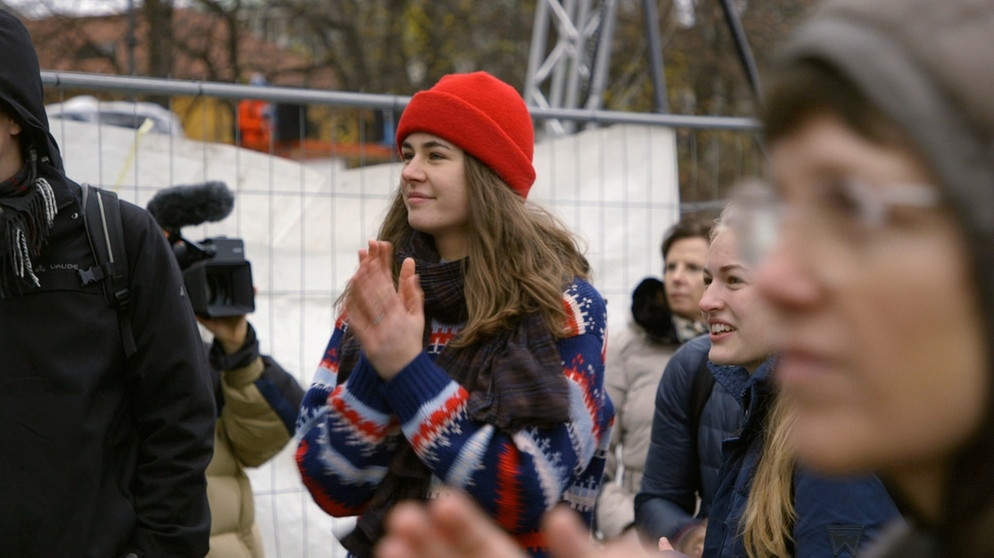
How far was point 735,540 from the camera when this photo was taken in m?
2.50

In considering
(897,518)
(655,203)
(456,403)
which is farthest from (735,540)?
(655,203)

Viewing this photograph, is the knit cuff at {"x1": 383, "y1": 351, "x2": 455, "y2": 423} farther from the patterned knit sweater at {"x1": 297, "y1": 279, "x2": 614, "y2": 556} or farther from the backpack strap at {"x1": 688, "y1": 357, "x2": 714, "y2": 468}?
the backpack strap at {"x1": 688, "y1": 357, "x2": 714, "y2": 468}

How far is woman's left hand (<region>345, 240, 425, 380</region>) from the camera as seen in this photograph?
2.58 m

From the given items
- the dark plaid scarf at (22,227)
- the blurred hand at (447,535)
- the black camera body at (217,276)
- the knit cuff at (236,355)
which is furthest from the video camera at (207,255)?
the blurred hand at (447,535)

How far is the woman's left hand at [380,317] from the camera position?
2.58m

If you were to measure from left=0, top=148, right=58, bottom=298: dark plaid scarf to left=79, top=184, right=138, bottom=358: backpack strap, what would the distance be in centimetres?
10

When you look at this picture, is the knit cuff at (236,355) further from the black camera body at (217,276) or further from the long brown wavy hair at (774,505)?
the long brown wavy hair at (774,505)

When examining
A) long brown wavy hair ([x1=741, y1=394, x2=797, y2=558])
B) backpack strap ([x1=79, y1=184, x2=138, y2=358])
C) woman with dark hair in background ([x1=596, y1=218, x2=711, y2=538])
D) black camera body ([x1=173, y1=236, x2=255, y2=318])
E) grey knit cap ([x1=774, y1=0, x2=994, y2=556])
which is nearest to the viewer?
grey knit cap ([x1=774, y1=0, x2=994, y2=556])

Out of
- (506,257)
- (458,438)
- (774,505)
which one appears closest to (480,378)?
(458,438)

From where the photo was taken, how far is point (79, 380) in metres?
2.85

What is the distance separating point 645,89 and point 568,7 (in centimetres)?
926

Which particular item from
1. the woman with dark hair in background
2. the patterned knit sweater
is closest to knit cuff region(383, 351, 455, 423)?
the patterned knit sweater

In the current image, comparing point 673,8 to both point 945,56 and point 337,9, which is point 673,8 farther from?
point 945,56

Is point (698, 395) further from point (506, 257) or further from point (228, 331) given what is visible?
point (228, 331)
